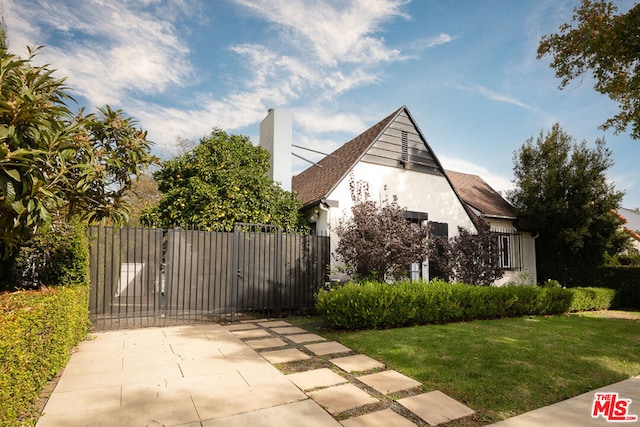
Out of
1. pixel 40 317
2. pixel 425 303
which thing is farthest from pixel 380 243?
pixel 40 317

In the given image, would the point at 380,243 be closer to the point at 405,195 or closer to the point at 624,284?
the point at 405,195

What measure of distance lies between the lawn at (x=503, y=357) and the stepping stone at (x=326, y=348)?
0.56 ft

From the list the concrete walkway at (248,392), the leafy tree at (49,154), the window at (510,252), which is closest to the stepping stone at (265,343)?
the concrete walkway at (248,392)

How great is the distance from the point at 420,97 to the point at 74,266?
10.9 meters

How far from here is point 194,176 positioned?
32.7 feet

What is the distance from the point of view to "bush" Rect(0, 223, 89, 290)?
6.01 meters

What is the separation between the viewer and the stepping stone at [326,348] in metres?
5.60

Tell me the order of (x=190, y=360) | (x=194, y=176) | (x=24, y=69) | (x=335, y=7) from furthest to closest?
(x=194, y=176) → (x=335, y=7) → (x=190, y=360) → (x=24, y=69)

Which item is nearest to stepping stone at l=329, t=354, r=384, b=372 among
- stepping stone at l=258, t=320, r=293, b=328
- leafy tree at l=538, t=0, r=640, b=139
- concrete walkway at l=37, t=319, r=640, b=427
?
concrete walkway at l=37, t=319, r=640, b=427

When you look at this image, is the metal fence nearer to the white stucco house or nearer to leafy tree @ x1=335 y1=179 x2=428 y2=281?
leafy tree @ x1=335 y1=179 x2=428 y2=281

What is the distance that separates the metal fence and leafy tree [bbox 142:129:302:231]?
78 cm

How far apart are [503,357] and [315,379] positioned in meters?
3.12

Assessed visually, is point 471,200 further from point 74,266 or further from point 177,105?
point 74,266

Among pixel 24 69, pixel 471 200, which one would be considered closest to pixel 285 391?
pixel 24 69
